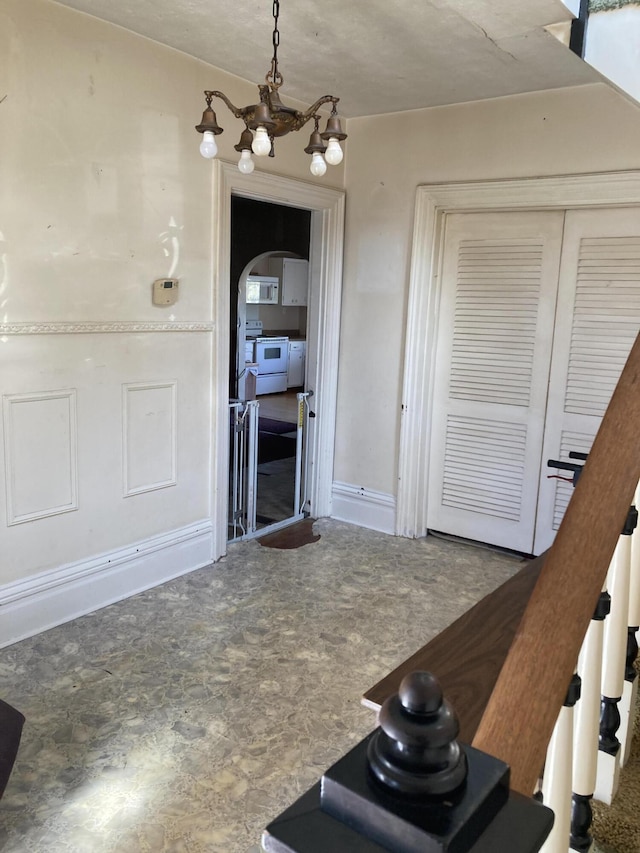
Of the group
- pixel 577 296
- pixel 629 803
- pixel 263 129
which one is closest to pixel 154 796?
pixel 629 803

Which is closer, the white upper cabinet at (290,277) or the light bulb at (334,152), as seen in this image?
the light bulb at (334,152)

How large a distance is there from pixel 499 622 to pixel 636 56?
7.89 ft

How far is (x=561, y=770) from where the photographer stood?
815 mm

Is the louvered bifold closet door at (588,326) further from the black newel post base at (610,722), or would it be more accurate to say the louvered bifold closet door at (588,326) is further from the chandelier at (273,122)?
the black newel post base at (610,722)

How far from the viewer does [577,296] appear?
3.73 metres

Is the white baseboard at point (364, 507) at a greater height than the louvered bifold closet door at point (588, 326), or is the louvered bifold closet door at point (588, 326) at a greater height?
the louvered bifold closet door at point (588, 326)

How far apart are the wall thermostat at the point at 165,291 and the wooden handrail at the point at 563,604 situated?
9.08 ft

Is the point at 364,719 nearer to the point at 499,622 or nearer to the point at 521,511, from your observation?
the point at 499,622

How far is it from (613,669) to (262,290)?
9.71 metres

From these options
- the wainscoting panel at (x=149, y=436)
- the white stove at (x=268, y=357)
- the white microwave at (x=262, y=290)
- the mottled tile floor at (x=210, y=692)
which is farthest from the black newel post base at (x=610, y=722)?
the white microwave at (x=262, y=290)

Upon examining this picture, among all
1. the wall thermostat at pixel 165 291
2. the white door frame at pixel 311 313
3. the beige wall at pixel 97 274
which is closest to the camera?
the beige wall at pixel 97 274

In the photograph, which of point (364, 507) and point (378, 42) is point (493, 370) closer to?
point (364, 507)

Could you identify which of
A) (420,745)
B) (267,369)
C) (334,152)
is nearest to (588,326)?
(334,152)

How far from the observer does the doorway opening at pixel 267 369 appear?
432cm
